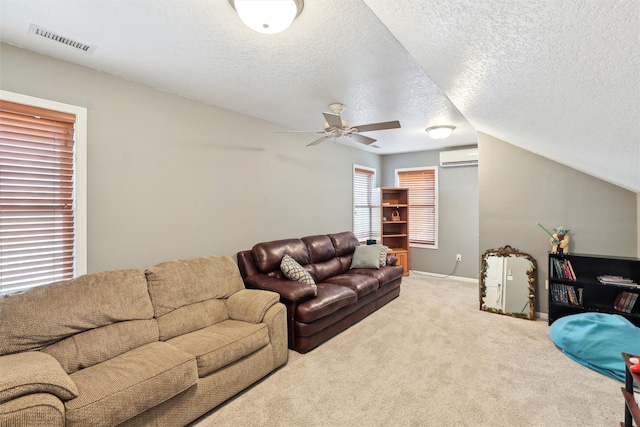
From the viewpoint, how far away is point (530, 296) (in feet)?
12.8

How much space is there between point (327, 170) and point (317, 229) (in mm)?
1058

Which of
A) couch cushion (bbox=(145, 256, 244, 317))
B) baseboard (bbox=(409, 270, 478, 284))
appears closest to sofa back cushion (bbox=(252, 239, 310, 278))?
couch cushion (bbox=(145, 256, 244, 317))

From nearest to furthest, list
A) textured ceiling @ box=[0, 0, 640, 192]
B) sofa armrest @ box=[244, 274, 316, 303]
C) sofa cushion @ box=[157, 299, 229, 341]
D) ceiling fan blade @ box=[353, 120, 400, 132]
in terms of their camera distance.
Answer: textured ceiling @ box=[0, 0, 640, 192]
sofa cushion @ box=[157, 299, 229, 341]
ceiling fan blade @ box=[353, 120, 400, 132]
sofa armrest @ box=[244, 274, 316, 303]

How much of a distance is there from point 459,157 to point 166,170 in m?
4.99

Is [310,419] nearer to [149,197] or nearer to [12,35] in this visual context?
[149,197]

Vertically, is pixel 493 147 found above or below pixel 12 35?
below

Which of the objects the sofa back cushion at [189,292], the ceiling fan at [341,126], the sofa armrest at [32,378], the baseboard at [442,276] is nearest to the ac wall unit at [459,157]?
the baseboard at [442,276]

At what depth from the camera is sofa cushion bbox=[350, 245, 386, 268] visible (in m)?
4.64

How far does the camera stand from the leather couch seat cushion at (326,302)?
300cm

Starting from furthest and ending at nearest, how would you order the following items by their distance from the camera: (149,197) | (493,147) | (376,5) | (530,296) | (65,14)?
(493,147) → (530,296) → (149,197) → (65,14) → (376,5)

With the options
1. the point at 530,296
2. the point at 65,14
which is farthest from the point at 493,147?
the point at 65,14

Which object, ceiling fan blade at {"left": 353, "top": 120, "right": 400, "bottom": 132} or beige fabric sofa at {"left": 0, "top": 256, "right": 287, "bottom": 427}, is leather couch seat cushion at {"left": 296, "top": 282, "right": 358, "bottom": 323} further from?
ceiling fan blade at {"left": 353, "top": 120, "right": 400, "bottom": 132}

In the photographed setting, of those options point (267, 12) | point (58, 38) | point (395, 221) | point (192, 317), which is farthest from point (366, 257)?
point (58, 38)

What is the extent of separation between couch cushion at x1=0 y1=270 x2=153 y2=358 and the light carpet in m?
1.00
